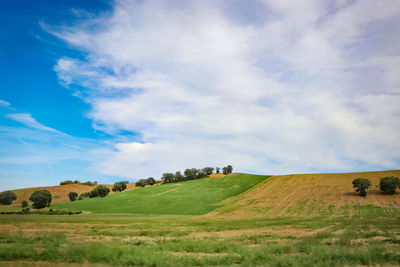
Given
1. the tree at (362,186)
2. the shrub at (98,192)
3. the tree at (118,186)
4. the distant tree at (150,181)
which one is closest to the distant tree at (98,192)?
the shrub at (98,192)

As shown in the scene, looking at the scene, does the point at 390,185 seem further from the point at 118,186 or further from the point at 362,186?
the point at 118,186

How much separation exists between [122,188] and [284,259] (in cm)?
16652

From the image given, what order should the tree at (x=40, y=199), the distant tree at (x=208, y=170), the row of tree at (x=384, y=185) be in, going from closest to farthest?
1. the row of tree at (x=384, y=185)
2. the tree at (x=40, y=199)
3. the distant tree at (x=208, y=170)

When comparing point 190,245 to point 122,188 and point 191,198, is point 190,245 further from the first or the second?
point 122,188

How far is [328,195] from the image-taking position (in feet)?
263

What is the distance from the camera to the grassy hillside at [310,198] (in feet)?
218

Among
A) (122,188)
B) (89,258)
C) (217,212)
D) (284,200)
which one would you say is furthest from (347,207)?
(122,188)

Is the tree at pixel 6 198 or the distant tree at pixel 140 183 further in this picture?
the distant tree at pixel 140 183

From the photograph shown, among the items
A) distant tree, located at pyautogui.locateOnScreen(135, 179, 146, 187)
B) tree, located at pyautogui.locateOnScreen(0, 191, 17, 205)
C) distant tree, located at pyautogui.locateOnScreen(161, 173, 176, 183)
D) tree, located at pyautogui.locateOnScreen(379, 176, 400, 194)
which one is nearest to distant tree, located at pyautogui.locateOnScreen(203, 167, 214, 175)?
distant tree, located at pyautogui.locateOnScreen(161, 173, 176, 183)

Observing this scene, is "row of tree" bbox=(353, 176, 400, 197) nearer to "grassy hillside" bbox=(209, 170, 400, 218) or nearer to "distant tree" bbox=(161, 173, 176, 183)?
"grassy hillside" bbox=(209, 170, 400, 218)

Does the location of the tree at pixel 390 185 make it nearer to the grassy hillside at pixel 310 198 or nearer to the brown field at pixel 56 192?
the grassy hillside at pixel 310 198

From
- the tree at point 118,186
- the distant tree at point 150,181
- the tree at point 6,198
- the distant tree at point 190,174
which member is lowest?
the tree at point 6,198

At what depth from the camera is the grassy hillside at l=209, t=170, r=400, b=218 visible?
2621 inches

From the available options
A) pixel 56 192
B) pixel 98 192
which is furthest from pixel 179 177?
pixel 56 192
